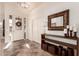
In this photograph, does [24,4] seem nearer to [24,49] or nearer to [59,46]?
[24,49]

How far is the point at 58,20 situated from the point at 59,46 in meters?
0.51

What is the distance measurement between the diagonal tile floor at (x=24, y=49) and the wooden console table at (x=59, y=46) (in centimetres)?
13

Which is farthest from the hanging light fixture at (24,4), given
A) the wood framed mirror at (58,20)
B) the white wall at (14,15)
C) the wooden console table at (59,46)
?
the wooden console table at (59,46)

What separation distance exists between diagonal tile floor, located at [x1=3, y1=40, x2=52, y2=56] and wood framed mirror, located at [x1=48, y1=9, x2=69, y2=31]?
0.49m

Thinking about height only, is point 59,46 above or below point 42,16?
below

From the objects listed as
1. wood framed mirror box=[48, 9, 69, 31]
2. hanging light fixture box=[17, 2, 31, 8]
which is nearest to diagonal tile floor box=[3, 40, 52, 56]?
wood framed mirror box=[48, 9, 69, 31]

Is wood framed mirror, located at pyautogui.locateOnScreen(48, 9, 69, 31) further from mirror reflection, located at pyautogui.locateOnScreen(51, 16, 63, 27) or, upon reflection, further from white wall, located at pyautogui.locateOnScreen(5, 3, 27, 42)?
white wall, located at pyautogui.locateOnScreen(5, 3, 27, 42)

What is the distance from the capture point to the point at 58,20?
7.27 feet

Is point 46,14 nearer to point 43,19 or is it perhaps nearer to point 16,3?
point 43,19

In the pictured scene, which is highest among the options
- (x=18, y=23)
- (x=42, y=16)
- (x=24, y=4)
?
(x=24, y=4)

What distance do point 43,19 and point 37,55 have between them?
0.73m

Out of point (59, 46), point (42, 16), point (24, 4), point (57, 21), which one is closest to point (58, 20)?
point (57, 21)

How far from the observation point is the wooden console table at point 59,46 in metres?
2.03

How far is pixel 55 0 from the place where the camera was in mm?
2139
